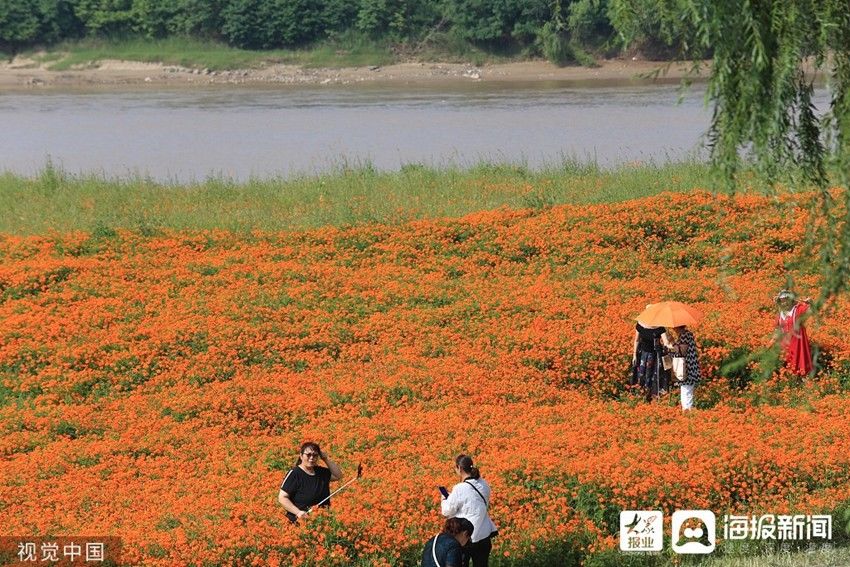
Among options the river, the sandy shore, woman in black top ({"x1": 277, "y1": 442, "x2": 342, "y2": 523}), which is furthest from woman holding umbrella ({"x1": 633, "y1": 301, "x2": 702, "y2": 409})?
the sandy shore

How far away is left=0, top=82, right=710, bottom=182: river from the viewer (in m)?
43.4

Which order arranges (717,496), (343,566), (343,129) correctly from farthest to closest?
(343,129)
(717,496)
(343,566)

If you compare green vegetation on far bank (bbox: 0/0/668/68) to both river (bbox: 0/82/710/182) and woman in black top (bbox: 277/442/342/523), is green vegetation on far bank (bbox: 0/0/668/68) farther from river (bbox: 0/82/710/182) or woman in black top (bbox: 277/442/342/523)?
woman in black top (bbox: 277/442/342/523)

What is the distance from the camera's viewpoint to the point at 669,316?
54.1 feet

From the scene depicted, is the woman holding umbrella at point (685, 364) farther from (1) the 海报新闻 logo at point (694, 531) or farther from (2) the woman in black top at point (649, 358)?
(1) the 海报新闻 logo at point (694, 531)

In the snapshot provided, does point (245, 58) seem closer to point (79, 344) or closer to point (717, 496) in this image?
point (79, 344)

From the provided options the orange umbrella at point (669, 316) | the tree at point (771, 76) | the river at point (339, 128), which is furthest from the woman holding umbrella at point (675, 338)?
the river at point (339, 128)

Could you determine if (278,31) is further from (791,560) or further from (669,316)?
(791,560)

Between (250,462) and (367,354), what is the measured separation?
4.47m

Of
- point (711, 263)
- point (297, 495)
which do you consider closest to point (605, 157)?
point (711, 263)

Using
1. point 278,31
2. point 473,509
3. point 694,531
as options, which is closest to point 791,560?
point 694,531

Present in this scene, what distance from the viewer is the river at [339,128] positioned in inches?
1710

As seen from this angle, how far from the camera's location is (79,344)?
19516 mm

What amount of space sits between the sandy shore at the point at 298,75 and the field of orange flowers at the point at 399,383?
51.4m
